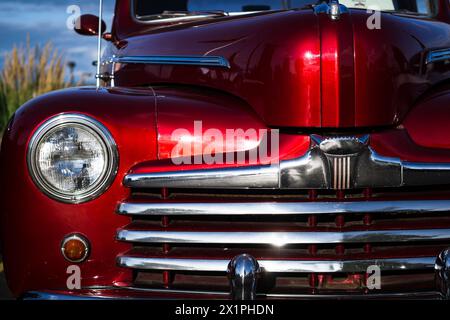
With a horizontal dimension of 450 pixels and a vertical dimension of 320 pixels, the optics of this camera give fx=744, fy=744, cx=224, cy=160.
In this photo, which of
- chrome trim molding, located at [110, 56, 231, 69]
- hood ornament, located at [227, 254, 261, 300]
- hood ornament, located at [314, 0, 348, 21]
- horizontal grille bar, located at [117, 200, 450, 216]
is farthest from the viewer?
chrome trim molding, located at [110, 56, 231, 69]

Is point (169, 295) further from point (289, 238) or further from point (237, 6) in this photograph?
point (237, 6)

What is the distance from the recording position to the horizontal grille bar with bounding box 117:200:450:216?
7.47 ft

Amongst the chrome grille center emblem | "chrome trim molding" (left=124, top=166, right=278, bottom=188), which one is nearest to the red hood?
the chrome grille center emblem

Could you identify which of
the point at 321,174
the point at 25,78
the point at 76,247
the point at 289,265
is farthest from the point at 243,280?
the point at 25,78

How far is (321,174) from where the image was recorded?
232 centimetres

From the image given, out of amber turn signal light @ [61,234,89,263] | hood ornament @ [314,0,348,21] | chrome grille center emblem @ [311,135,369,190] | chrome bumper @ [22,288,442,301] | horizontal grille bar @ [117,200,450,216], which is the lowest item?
chrome bumper @ [22,288,442,301]

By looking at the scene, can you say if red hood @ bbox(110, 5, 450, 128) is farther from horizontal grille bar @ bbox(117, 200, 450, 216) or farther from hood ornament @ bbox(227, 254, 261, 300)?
hood ornament @ bbox(227, 254, 261, 300)

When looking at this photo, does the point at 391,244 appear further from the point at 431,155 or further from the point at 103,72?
the point at 103,72

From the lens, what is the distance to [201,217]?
7.88 ft

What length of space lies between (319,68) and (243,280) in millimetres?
787

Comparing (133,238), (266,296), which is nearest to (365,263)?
(266,296)

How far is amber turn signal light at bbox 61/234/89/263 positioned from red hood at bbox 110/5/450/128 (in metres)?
0.75

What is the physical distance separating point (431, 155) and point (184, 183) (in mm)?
808

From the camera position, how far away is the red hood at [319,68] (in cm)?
249
